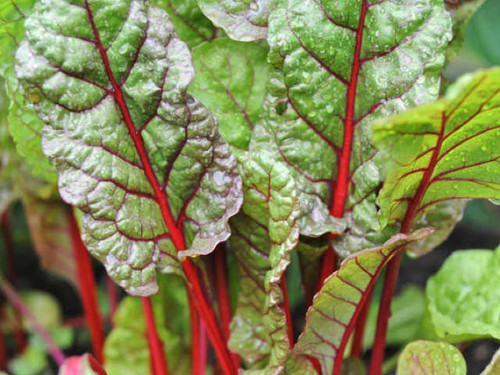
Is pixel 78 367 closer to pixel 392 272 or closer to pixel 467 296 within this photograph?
pixel 392 272

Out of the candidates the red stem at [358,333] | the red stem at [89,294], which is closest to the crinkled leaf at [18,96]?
the red stem at [89,294]

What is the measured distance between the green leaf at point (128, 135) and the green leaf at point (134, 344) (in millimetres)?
A: 334

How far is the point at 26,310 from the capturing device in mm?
1425

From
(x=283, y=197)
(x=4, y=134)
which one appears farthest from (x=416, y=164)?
(x=4, y=134)

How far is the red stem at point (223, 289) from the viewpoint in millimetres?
1064

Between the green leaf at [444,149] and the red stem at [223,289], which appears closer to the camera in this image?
the green leaf at [444,149]

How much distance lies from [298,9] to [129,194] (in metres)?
0.35

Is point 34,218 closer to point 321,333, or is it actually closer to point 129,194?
point 129,194

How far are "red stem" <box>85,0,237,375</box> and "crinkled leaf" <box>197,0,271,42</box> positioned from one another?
0.17 metres

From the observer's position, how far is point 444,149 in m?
0.78

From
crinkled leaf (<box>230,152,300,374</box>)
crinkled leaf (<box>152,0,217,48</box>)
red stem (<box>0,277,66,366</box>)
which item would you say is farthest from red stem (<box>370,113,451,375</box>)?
red stem (<box>0,277,66,366</box>)

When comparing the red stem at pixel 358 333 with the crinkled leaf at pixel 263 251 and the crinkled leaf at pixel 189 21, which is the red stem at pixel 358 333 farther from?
the crinkled leaf at pixel 189 21

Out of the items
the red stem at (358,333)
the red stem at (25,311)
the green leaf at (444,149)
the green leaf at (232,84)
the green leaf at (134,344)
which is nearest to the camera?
the green leaf at (444,149)

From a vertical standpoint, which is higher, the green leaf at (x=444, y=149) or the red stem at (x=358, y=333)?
the green leaf at (x=444, y=149)
